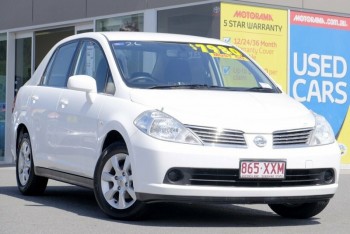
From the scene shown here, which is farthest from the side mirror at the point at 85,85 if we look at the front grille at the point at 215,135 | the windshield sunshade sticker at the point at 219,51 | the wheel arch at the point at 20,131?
the wheel arch at the point at 20,131

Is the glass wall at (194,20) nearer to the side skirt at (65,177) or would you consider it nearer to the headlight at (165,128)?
the side skirt at (65,177)

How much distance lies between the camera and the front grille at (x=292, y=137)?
7565 mm

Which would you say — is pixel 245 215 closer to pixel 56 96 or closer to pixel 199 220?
pixel 199 220

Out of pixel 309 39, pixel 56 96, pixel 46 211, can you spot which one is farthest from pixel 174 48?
pixel 309 39

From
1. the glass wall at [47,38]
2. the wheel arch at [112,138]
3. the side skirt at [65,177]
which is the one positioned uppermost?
the glass wall at [47,38]

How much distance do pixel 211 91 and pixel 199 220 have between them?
112 cm

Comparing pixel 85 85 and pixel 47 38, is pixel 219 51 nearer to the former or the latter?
pixel 85 85

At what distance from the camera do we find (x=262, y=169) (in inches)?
292

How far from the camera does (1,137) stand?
2031 cm

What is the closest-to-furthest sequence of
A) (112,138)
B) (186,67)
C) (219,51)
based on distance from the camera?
(112,138) < (186,67) < (219,51)

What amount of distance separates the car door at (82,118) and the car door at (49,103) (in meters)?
0.17

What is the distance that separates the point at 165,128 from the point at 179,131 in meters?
0.12

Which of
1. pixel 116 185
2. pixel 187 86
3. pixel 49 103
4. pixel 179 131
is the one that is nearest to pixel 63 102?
pixel 49 103

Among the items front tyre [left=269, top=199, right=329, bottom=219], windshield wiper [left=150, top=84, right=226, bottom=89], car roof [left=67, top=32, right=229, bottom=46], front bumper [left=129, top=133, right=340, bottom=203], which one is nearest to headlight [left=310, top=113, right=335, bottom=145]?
front bumper [left=129, top=133, right=340, bottom=203]
